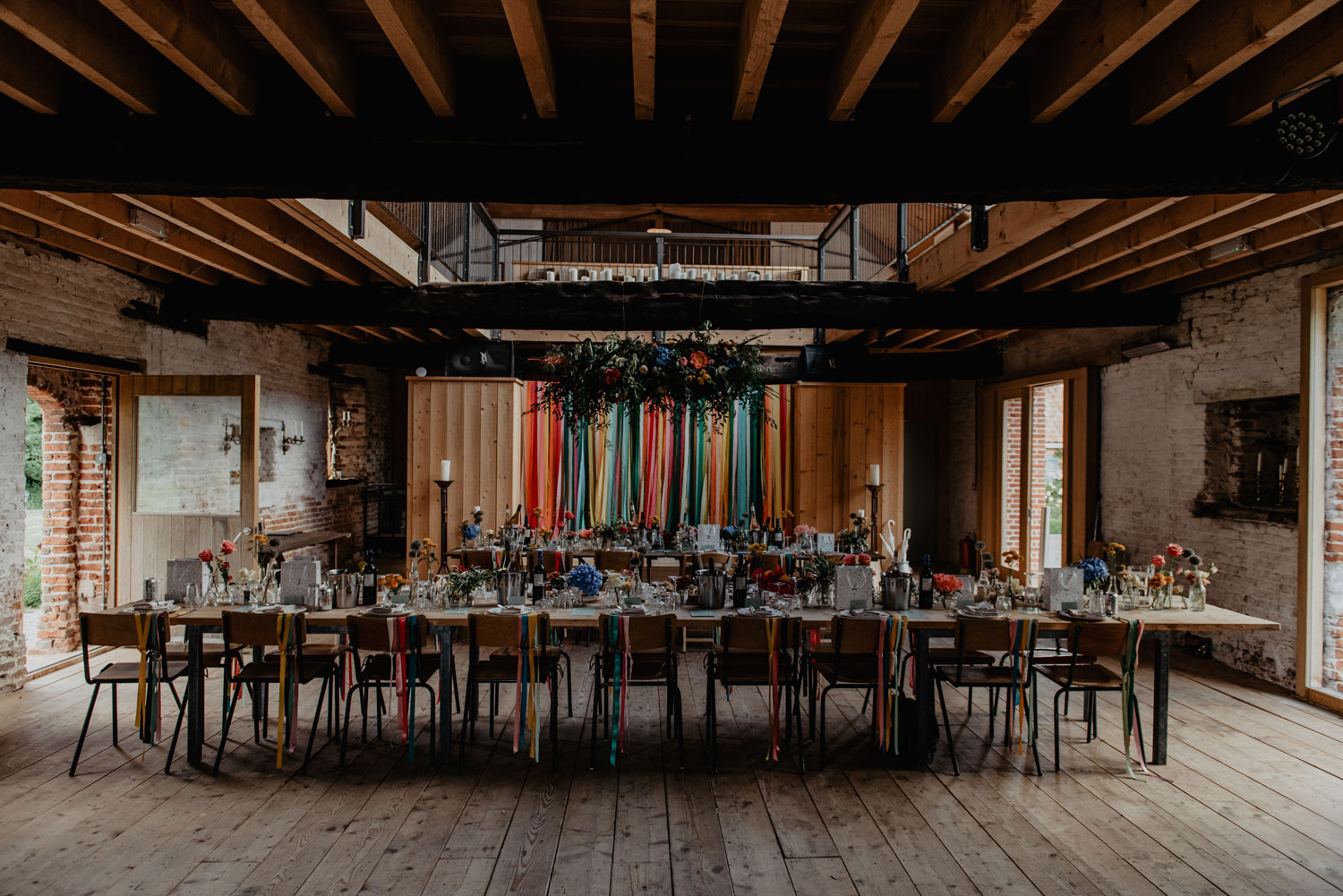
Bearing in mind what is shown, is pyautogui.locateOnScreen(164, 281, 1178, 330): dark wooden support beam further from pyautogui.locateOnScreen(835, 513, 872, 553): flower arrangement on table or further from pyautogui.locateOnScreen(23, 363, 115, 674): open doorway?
pyautogui.locateOnScreen(835, 513, 872, 553): flower arrangement on table

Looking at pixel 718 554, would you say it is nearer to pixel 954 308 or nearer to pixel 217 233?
pixel 954 308

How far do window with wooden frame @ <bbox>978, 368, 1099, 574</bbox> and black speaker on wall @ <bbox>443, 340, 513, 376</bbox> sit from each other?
5.76 meters

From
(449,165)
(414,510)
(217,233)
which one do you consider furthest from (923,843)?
(414,510)

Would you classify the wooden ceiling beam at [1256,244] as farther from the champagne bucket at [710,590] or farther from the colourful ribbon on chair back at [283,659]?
the colourful ribbon on chair back at [283,659]

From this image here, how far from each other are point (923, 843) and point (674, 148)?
3.10 meters

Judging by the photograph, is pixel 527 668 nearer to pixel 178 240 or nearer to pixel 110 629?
pixel 110 629

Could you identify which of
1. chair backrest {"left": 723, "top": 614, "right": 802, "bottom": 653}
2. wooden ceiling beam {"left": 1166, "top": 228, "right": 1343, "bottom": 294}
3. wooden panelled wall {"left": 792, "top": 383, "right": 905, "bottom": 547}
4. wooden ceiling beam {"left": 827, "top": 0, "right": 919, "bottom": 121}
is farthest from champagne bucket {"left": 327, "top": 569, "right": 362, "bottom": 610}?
wooden ceiling beam {"left": 1166, "top": 228, "right": 1343, "bottom": 294}

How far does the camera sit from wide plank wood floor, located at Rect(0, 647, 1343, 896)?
3.13 m

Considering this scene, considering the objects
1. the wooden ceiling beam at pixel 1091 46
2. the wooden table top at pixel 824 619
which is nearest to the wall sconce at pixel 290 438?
the wooden table top at pixel 824 619

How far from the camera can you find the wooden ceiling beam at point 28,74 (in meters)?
2.95

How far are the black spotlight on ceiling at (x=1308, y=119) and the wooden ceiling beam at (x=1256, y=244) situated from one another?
191cm

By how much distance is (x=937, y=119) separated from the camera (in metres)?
3.30

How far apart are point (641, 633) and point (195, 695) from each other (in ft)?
7.87

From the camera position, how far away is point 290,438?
8.95m
